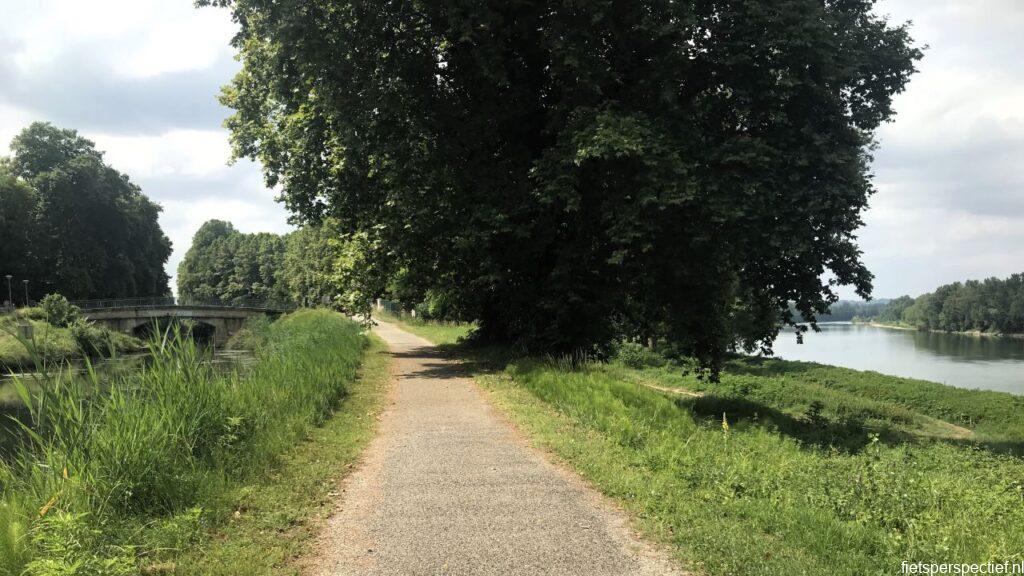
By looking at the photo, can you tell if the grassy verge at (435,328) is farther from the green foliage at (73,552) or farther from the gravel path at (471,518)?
the green foliage at (73,552)

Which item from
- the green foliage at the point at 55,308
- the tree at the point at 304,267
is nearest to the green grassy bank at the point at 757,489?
the green foliage at the point at 55,308

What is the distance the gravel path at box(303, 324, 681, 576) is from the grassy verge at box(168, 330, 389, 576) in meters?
0.21

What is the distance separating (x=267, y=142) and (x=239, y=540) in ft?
51.0

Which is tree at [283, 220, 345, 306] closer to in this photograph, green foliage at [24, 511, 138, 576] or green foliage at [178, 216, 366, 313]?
green foliage at [178, 216, 366, 313]

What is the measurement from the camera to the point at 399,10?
51.2ft

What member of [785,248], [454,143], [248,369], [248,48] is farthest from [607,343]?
[248,48]

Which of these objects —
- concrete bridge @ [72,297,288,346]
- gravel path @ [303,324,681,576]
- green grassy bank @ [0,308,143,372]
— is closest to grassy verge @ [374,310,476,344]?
concrete bridge @ [72,297,288,346]

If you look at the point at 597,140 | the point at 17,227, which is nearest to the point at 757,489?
the point at 597,140

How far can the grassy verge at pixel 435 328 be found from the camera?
1233 inches

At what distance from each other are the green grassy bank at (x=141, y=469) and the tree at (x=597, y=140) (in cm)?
816

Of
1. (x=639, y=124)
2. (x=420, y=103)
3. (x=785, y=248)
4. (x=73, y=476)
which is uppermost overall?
(x=420, y=103)

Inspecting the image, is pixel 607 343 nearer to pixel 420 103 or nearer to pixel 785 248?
pixel 785 248

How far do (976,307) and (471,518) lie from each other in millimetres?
137511

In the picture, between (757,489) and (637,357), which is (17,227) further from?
(757,489)
